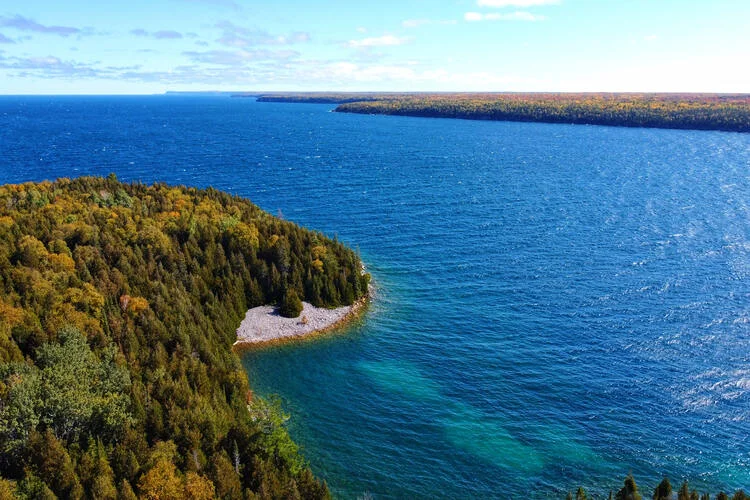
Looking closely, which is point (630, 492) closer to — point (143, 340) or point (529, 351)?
point (529, 351)

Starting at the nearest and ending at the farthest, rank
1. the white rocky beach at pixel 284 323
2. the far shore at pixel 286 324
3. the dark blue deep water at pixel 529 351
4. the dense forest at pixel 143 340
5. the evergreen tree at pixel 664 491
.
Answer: the dense forest at pixel 143 340, the evergreen tree at pixel 664 491, the dark blue deep water at pixel 529 351, the far shore at pixel 286 324, the white rocky beach at pixel 284 323

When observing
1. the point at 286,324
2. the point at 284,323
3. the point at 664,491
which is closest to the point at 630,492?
the point at 664,491

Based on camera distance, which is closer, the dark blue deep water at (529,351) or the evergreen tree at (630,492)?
the evergreen tree at (630,492)

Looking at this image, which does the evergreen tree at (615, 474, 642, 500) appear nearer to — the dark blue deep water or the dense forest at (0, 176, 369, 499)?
the dark blue deep water

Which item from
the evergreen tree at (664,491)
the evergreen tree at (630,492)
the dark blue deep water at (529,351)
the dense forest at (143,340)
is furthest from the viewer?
the dark blue deep water at (529,351)

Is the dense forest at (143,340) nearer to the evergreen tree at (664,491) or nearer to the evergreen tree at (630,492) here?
the evergreen tree at (630,492)

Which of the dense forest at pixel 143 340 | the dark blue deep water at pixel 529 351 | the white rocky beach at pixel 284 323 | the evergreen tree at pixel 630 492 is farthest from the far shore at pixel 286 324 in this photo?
the evergreen tree at pixel 630 492
